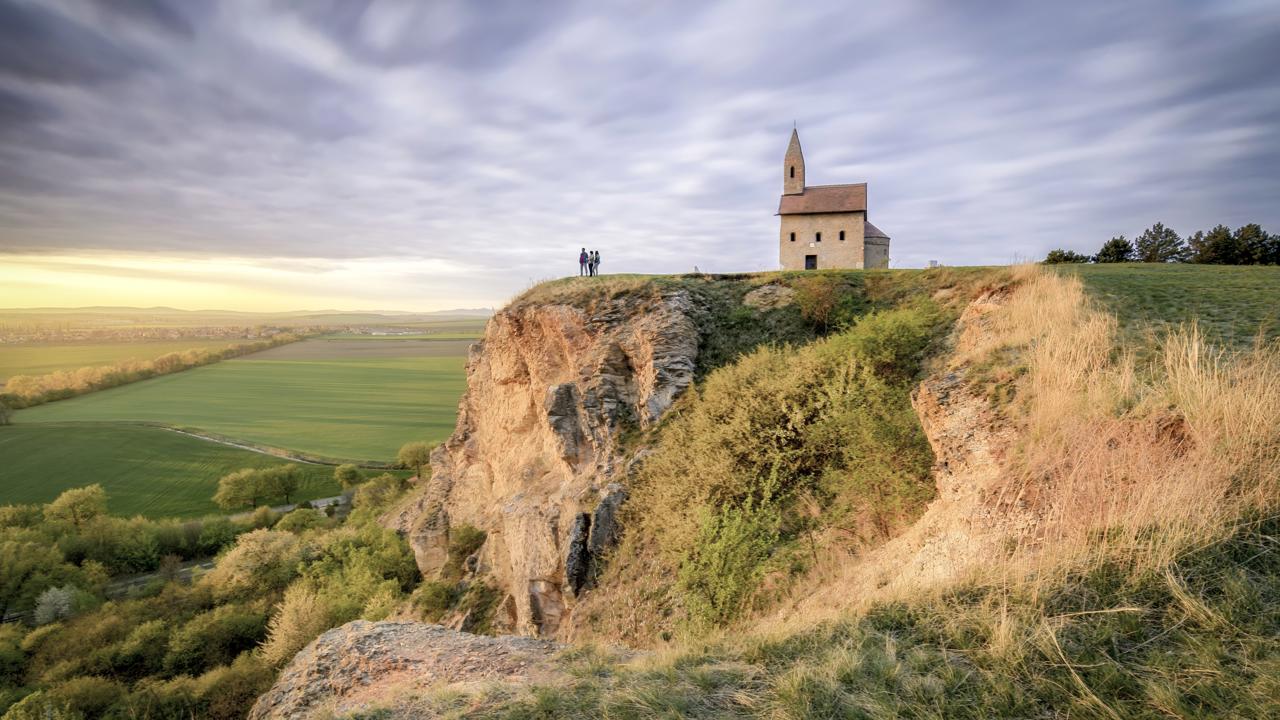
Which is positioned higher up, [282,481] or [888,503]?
[888,503]

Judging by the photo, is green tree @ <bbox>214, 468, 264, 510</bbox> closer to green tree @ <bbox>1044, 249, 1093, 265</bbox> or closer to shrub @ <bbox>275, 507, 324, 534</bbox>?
shrub @ <bbox>275, 507, 324, 534</bbox>

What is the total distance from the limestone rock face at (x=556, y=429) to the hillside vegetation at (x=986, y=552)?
2848mm

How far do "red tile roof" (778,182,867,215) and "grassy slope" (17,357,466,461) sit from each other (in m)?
46.3

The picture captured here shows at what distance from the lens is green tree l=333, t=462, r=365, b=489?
4916 centimetres

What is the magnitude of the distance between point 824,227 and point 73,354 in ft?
401

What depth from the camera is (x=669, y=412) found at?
1484 cm

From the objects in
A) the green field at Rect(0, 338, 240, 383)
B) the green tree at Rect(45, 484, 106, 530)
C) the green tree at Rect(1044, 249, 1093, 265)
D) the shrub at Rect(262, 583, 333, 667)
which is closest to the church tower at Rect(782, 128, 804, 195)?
the green tree at Rect(1044, 249, 1093, 265)

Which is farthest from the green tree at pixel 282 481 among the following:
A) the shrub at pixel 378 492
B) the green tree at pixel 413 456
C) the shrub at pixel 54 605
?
the shrub at pixel 54 605

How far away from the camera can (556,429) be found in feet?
53.1

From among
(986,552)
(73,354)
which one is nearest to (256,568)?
(986,552)

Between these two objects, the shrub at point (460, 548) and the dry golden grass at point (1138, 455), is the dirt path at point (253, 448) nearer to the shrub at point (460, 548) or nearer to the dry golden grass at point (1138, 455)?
the shrub at point (460, 548)

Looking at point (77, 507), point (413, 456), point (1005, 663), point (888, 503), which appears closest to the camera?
point (1005, 663)

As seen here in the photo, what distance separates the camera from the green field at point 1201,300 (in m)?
9.27

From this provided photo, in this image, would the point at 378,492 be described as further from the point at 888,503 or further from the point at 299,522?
the point at 888,503
